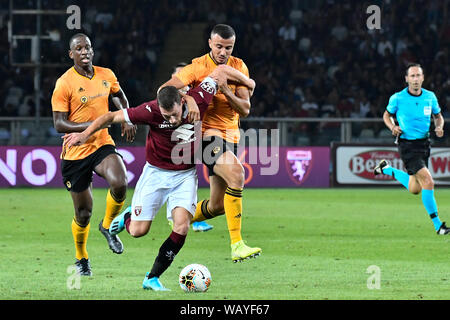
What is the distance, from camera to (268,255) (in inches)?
401

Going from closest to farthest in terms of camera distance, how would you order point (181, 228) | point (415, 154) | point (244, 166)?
point (181, 228) → point (415, 154) → point (244, 166)

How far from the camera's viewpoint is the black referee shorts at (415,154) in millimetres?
12898

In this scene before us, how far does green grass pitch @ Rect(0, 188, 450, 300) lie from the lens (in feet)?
24.6

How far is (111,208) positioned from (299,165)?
463 inches

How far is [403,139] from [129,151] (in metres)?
8.72

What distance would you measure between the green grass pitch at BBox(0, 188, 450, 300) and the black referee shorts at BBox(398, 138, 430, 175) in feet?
2.91

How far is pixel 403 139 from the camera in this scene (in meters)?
13.2

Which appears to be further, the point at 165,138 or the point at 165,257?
the point at 165,138

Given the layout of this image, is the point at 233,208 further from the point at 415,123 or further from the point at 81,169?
the point at 415,123

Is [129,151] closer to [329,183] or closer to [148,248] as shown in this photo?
[329,183]

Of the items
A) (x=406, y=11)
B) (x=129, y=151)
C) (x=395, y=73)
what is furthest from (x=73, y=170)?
(x=406, y=11)

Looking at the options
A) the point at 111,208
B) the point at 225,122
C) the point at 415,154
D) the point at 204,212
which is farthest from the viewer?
the point at 415,154

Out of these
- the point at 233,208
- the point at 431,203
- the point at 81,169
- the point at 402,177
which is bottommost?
the point at 431,203

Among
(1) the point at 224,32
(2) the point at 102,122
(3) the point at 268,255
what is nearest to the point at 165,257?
(2) the point at 102,122
